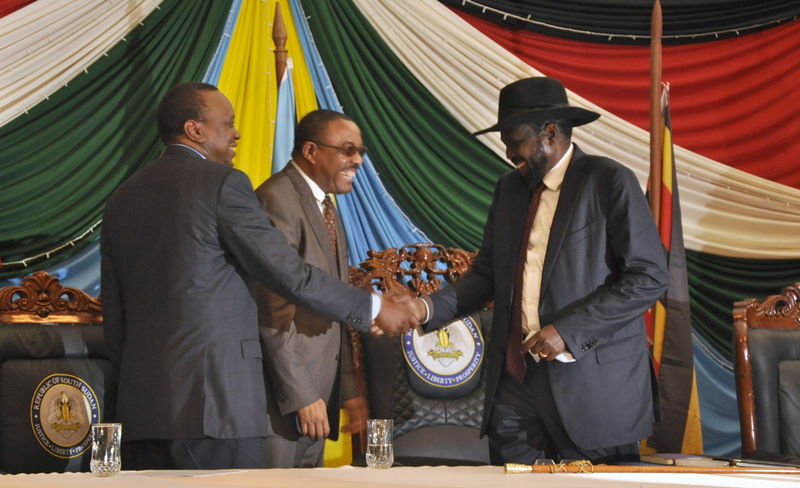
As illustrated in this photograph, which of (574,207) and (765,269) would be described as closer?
(574,207)

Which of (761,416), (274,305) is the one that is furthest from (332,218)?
(761,416)

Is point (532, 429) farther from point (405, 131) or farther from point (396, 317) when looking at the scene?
point (405, 131)

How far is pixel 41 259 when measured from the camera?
11.4ft

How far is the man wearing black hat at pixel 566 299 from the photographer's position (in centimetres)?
248

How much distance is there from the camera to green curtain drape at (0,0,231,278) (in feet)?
11.3

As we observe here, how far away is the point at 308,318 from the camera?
9.27 ft

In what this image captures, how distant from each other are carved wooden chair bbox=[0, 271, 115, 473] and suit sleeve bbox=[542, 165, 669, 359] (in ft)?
4.57

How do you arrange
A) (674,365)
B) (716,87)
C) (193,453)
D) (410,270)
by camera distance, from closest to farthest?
(193,453), (410,270), (674,365), (716,87)

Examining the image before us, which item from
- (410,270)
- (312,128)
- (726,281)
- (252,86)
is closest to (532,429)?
(410,270)

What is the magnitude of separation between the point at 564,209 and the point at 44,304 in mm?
1620

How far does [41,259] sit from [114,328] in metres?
1.01

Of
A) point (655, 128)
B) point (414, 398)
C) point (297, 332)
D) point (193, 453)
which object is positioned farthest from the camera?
point (655, 128)

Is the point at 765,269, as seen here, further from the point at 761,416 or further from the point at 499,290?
the point at 499,290

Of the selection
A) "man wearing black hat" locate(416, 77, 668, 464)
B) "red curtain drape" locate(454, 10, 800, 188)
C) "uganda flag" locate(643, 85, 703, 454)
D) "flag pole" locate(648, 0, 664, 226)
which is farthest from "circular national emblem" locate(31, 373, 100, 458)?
"red curtain drape" locate(454, 10, 800, 188)
